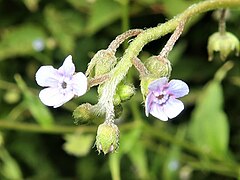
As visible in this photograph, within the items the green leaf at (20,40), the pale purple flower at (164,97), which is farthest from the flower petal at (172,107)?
the green leaf at (20,40)

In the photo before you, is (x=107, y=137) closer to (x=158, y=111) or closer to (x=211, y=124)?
(x=158, y=111)

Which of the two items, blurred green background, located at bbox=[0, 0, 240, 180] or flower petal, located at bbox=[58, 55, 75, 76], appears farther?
blurred green background, located at bbox=[0, 0, 240, 180]

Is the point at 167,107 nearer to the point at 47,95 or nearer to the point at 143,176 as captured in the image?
the point at 47,95

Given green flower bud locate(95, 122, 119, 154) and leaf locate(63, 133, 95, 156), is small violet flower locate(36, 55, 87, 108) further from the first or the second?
leaf locate(63, 133, 95, 156)

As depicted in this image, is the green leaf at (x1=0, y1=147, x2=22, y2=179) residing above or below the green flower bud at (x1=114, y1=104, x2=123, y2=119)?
above

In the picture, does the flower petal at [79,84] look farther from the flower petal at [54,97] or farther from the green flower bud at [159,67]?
the green flower bud at [159,67]

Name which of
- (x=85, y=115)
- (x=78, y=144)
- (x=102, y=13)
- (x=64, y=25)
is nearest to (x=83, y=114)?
(x=85, y=115)

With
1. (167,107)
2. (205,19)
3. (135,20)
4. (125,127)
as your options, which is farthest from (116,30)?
(167,107)

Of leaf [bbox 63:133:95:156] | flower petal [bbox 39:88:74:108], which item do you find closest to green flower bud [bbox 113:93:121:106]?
flower petal [bbox 39:88:74:108]
